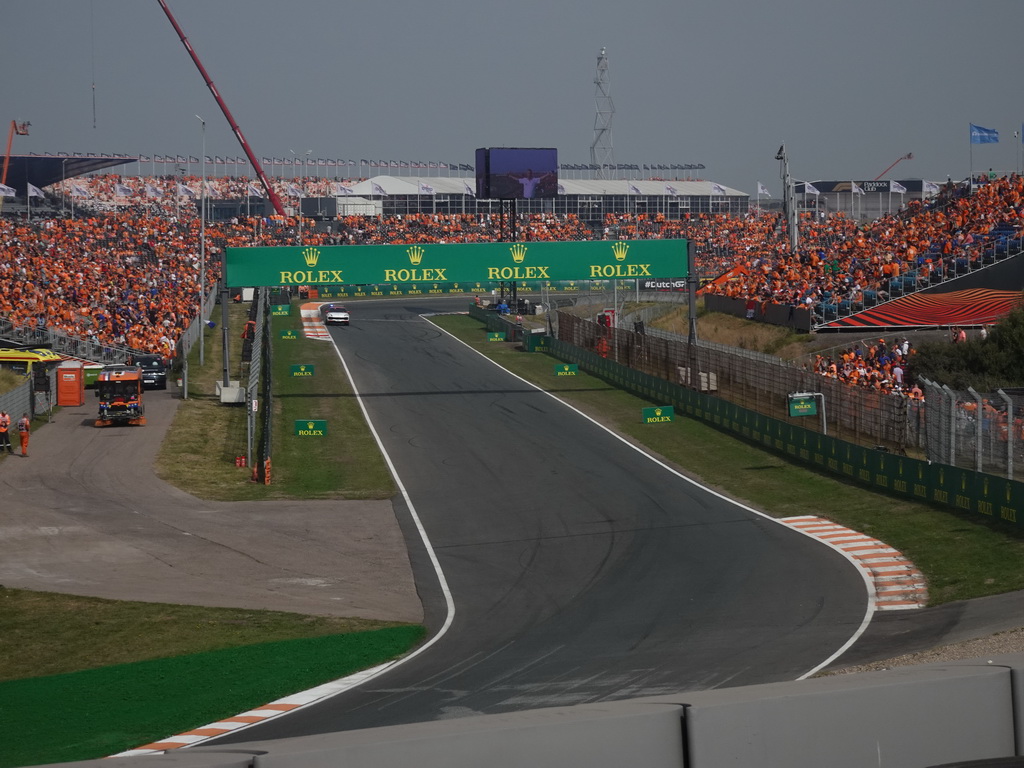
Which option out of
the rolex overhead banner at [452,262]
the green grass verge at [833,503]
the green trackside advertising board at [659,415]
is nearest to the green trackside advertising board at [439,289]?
the green grass verge at [833,503]

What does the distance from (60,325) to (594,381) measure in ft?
83.2

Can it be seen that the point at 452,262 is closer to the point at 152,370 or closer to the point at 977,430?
the point at 152,370

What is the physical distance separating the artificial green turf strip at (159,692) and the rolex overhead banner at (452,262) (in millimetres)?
24716

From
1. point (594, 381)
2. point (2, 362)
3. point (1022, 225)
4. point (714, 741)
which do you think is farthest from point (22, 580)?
point (1022, 225)

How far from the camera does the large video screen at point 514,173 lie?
7819cm

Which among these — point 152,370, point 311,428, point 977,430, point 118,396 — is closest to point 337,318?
point 152,370

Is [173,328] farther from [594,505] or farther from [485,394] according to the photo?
[594,505]

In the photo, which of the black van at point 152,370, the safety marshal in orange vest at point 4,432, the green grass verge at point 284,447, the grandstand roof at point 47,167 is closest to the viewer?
the green grass verge at point 284,447

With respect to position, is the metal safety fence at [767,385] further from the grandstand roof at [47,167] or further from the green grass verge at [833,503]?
the grandstand roof at [47,167]

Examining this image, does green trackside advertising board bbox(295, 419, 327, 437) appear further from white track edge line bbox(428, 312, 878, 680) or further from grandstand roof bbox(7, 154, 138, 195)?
grandstand roof bbox(7, 154, 138, 195)

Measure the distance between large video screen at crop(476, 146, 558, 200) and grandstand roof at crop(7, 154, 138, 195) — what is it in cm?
4562

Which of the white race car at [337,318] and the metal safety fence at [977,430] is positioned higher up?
the white race car at [337,318]

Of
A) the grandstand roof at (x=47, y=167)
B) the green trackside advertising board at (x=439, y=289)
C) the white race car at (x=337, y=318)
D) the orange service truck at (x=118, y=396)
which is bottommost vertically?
the orange service truck at (x=118, y=396)

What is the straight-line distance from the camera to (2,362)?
45844mm
